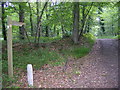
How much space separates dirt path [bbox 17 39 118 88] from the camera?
14.7ft

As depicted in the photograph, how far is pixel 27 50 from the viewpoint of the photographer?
27.7ft

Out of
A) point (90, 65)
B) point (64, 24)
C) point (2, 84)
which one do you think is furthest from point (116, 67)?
point (64, 24)

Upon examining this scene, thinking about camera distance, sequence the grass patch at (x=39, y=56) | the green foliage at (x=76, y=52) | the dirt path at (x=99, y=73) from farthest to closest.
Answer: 1. the green foliage at (x=76, y=52)
2. the grass patch at (x=39, y=56)
3. the dirt path at (x=99, y=73)

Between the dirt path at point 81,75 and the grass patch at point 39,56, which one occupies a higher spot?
the grass patch at point 39,56

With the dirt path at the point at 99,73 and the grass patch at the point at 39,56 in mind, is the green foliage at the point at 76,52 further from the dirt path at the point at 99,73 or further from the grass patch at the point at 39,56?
the dirt path at the point at 99,73

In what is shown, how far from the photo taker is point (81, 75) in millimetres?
5227

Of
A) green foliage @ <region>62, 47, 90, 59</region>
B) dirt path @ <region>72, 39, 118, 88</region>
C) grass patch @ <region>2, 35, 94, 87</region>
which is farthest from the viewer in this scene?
green foliage @ <region>62, 47, 90, 59</region>

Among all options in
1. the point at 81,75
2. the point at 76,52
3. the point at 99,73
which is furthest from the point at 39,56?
the point at 99,73

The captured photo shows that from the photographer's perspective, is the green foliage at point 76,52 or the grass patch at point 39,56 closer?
the grass patch at point 39,56


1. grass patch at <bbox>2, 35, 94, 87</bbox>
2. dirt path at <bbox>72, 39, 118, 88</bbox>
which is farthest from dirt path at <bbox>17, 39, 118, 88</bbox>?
grass patch at <bbox>2, 35, 94, 87</bbox>

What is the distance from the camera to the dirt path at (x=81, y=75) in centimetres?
447

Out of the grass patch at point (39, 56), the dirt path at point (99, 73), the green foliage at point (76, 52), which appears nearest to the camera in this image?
the dirt path at point (99, 73)

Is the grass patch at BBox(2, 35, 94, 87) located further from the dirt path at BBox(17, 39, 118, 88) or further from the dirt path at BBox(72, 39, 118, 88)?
the dirt path at BBox(72, 39, 118, 88)

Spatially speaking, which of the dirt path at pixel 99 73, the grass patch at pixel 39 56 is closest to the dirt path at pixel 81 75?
the dirt path at pixel 99 73
